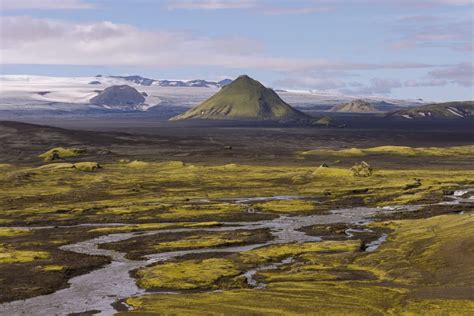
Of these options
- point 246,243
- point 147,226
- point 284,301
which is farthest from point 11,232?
point 284,301

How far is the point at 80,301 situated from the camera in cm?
6569

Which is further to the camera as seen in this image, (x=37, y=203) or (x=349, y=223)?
(x=37, y=203)

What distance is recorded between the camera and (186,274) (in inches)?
3009

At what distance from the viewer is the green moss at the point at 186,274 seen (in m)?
72.2

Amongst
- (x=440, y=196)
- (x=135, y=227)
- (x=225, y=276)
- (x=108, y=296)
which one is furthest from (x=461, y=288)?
(x=440, y=196)

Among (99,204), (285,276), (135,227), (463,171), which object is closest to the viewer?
(285,276)

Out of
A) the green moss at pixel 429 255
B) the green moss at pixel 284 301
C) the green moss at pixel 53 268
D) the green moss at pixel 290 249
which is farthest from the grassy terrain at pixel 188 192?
the green moss at pixel 284 301

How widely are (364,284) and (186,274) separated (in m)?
17.2

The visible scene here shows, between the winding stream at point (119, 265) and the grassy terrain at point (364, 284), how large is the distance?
347cm

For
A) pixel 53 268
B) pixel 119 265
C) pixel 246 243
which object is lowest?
pixel 246 243

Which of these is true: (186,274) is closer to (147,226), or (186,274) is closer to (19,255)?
(19,255)

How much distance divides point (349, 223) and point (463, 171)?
9120cm

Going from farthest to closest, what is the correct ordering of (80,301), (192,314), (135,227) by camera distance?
(135,227) → (80,301) → (192,314)

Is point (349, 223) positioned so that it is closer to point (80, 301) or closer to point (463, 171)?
point (80, 301)
